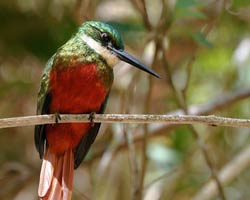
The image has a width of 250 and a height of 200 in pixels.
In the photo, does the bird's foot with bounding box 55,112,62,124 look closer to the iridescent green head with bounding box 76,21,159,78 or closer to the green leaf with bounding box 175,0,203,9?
the iridescent green head with bounding box 76,21,159,78

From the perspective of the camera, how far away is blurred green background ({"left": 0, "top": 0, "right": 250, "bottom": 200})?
3516 mm

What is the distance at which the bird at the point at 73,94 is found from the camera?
9.54 feet

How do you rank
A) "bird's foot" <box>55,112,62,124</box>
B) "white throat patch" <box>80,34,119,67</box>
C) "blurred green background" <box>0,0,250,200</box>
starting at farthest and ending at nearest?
1. "blurred green background" <box>0,0,250,200</box>
2. "white throat patch" <box>80,34,119,67</box>
3. "bird's foot" <box>55,112,62,124</box>

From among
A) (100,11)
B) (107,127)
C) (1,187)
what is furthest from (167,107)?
(1,187)

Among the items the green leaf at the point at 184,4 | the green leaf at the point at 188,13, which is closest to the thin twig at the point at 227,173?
the green leaf at the point at 188,13

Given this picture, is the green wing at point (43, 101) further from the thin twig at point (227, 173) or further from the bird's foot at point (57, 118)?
the thin twig at point (227, 173)

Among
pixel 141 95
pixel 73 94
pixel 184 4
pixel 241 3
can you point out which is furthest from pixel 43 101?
pixel 141 95

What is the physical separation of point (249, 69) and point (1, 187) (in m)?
1.44

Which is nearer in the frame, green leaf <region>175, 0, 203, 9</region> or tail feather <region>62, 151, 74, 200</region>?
tail feather <region>62, 151, 74, 200</region>

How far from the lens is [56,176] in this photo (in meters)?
2.93

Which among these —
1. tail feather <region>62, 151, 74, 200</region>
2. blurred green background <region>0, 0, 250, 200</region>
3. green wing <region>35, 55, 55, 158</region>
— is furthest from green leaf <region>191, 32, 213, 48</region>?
tail feather <region>62, 151, 74, 200</region>

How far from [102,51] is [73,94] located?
242 millimetres

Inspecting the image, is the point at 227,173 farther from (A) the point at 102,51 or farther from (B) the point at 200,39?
(A) the point at 102,51

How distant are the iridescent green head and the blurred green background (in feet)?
0.84
